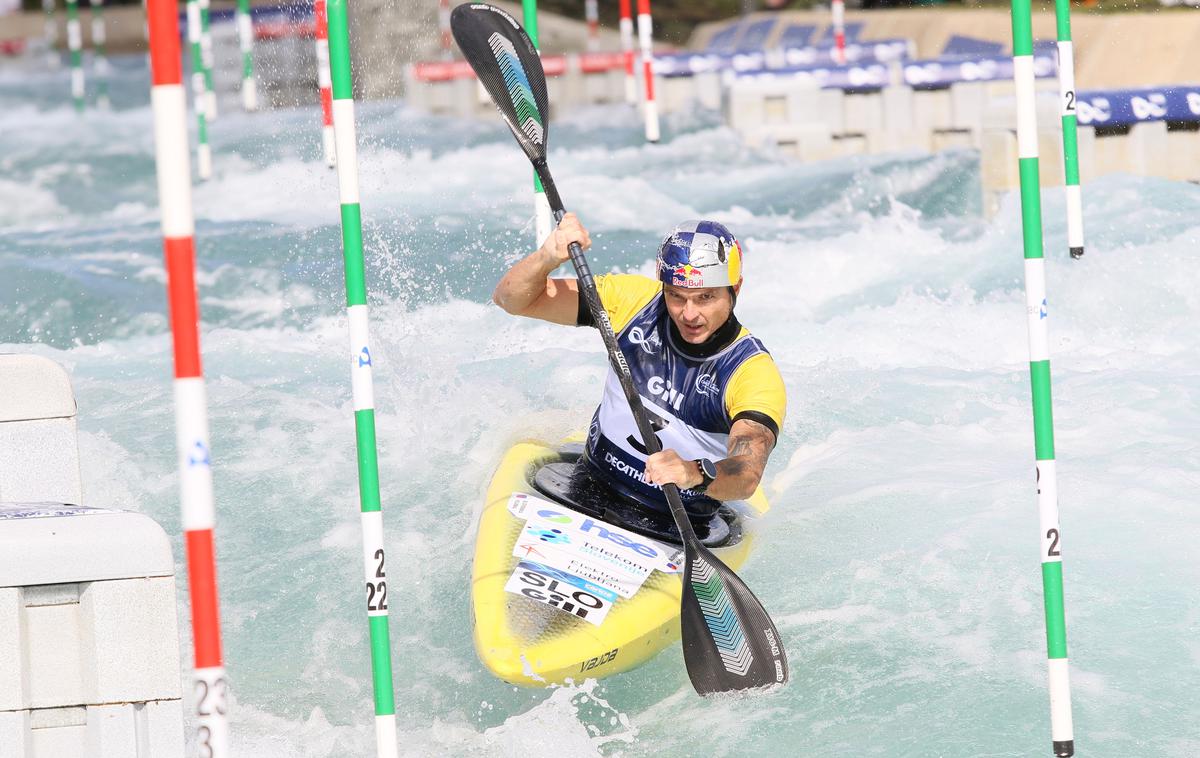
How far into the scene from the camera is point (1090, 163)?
8938mm

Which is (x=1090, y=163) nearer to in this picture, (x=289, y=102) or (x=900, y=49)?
(x=900, y=49)

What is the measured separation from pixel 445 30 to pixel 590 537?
14.0 m

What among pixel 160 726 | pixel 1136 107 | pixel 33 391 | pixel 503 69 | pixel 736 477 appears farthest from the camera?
pixel 1136 107

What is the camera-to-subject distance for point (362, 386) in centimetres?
296

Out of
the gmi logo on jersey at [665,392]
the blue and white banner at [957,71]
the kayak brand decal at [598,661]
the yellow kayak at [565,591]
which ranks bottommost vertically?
the kayak brand decal at [598,661]

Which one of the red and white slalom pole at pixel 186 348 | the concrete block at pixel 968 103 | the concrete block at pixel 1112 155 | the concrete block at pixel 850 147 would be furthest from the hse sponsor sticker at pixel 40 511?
the concrete block at pixel 850 147

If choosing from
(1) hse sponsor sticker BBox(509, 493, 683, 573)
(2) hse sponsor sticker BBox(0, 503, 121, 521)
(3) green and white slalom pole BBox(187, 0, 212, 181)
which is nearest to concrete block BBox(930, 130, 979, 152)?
(3) green and white slalom pole BBox(187, 0, 212, 181)

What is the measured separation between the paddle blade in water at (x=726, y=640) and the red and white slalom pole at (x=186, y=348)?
1529 millimetres

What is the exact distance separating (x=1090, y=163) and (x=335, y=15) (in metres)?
6.93

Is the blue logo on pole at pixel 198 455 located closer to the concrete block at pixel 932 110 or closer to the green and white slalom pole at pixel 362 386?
the green and white slalom pole at pixel 362 386

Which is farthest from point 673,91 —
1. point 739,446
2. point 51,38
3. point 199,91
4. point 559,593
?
point 51,38

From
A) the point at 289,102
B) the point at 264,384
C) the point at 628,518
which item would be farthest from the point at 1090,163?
the point at 289,102

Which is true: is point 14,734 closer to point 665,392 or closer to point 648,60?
point 665,392

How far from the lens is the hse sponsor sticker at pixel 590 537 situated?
12.9 feet
